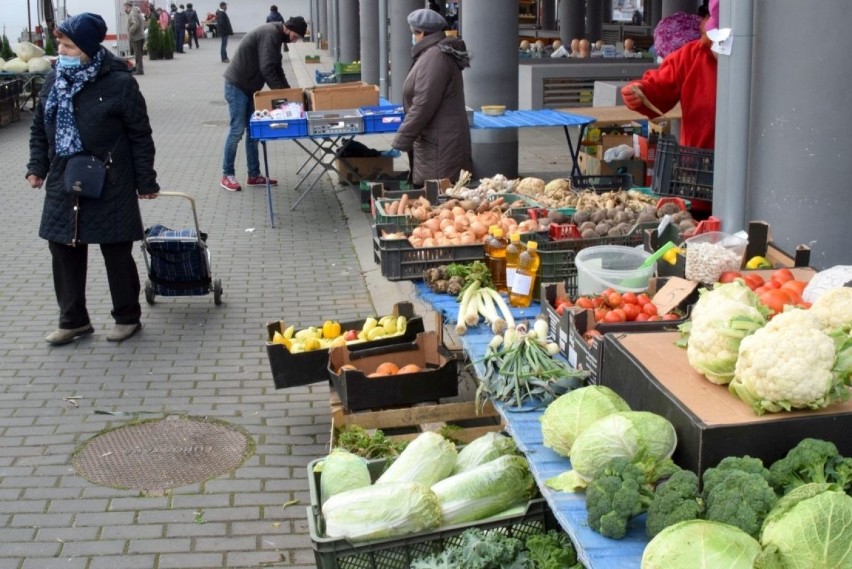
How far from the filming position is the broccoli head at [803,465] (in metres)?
2.73

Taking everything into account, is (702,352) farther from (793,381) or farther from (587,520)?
(587,520)

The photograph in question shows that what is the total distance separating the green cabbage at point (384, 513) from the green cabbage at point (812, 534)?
1.31 m

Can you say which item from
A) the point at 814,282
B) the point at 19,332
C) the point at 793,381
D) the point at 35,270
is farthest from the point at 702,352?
the point at 35,270

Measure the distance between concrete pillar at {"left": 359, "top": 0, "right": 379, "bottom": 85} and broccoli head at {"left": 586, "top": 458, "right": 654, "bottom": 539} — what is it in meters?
20.5

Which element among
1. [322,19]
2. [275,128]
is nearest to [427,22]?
[275,128]

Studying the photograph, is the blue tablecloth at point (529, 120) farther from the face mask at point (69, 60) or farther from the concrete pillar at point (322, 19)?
the concrete pillar at point (322, 19)

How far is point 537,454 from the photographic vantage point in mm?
3559

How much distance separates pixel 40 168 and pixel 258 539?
3.48 metres

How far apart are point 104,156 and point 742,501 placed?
5.11m

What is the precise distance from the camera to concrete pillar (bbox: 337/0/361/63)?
2761 cm

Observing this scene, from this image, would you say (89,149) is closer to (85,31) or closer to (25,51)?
(85,31)

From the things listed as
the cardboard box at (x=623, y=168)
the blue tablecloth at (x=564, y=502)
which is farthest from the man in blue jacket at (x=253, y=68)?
the blue tablecloth at (x=564, y=502)

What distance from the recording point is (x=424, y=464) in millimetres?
3928

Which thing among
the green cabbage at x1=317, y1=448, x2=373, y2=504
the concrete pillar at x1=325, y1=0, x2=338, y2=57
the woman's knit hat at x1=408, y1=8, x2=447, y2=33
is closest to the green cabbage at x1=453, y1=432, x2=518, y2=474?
the green cabbage at x1=317, y1=448, x2=373, y2=504
